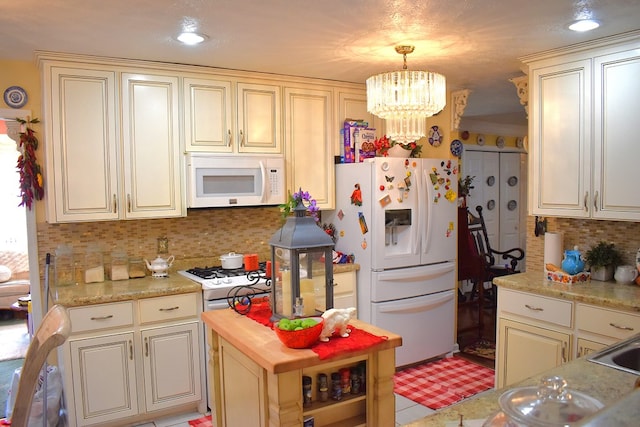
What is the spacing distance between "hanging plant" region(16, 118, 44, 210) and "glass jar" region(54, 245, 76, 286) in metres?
0.36

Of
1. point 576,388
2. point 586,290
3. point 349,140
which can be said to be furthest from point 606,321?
point 349,140

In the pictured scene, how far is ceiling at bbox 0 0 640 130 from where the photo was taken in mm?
2311

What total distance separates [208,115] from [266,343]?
2.08m

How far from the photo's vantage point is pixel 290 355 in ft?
5.85

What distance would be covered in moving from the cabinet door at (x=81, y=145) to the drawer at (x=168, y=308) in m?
0.64

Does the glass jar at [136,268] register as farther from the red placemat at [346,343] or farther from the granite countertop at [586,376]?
the granite countertop at [586,376]

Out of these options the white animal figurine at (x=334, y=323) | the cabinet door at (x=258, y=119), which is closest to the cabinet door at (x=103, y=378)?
the cabinet door at (x=258, y=119)

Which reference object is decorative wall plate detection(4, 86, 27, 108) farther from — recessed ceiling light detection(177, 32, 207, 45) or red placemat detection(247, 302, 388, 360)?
red placemat detection(247, 302, 388, 360)

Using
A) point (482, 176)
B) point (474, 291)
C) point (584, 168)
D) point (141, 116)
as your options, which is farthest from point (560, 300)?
point (482, 176)

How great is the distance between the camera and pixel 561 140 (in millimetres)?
3203

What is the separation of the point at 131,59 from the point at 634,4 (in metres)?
2.85

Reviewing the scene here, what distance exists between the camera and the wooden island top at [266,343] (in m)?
1.75

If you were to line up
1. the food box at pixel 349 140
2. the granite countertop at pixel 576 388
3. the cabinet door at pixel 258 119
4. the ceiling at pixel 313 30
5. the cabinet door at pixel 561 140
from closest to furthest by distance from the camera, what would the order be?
the granite countertop at pixel 576 388 < the ceiling at pixel 313 30 < the cabinet door at pixel 561 140 < the cabinet door at pixel 258 119 < the food box at pixel 349 140

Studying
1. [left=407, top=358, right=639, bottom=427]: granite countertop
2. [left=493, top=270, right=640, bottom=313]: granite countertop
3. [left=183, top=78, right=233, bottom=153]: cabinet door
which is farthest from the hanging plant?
[left=493, top=270, right=640, bottom=313]: granite countertop
